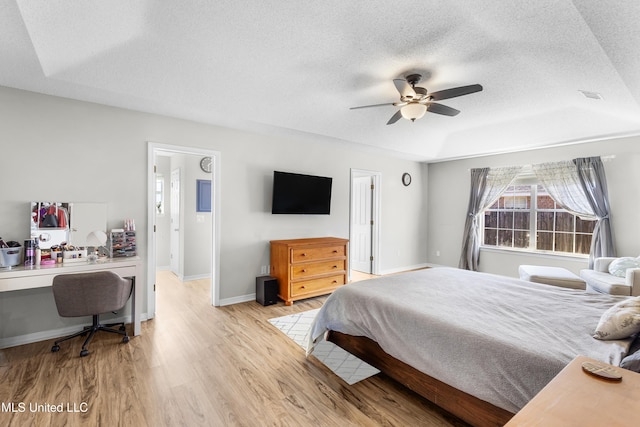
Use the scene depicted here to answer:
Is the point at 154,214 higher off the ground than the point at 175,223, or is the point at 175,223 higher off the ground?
the point at 154,214

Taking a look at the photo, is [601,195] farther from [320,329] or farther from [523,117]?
[320,329]

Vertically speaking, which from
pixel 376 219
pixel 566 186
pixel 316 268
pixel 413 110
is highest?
pixel 413 110

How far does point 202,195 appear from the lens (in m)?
5.43

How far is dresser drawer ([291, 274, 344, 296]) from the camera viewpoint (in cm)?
412

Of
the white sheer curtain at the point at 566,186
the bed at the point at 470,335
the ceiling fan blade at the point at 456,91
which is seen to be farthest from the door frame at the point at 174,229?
the white sheer curtain at the point at 566,186

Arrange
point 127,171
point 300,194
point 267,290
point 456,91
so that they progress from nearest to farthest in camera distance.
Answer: point 456,91, point 127,171, point 267,290, point 300,194

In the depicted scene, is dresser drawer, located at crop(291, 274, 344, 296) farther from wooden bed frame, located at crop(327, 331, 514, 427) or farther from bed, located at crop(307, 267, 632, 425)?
wooden bed frame, located at crop(327, 331, 514, 427)

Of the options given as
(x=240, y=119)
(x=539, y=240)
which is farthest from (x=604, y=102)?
(x=240, y=119)

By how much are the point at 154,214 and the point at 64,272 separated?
1.04m

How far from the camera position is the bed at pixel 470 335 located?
153cm

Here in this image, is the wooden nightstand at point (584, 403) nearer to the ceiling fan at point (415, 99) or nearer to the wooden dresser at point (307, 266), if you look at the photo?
the ceiling fan at point (415, 99)

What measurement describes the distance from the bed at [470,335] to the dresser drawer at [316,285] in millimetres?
1420

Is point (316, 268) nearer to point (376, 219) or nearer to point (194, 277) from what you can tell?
point (376, 219)

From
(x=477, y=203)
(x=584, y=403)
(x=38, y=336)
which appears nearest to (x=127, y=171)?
(x=38, y=336)
